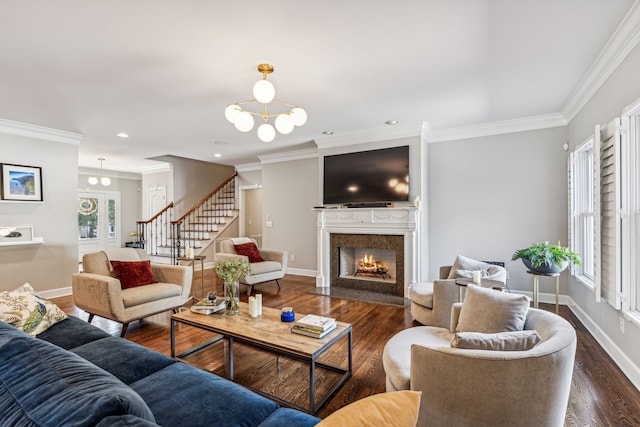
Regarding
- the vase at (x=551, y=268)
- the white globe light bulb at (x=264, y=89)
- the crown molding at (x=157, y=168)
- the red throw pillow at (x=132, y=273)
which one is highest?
the crown molding at (x=157, y=168)

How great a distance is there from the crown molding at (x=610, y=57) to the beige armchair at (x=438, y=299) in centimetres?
203

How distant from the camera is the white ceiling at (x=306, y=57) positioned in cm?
212

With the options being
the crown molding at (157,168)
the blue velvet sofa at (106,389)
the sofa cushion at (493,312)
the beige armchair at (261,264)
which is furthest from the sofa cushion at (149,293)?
the crown molding at (157,168)

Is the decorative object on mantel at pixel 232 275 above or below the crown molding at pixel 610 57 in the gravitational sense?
below

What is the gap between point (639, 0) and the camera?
2.01 metres

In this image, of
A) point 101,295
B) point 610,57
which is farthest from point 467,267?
point 101,295

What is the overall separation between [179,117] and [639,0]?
462 centimetres

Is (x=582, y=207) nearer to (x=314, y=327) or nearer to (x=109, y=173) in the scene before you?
(x=314, y=327)

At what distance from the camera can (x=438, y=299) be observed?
3.33m

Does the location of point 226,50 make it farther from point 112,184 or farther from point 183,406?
point 112,184

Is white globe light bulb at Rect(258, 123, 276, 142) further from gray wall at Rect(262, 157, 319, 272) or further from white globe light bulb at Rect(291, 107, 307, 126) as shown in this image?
gray wall at Rect(262, 157, 319, 272)

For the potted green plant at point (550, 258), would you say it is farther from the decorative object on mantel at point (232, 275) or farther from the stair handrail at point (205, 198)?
the stair handrail at point (205, 198)

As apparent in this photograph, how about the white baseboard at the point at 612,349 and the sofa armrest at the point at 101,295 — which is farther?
the sofa armrest at the point at 101,295

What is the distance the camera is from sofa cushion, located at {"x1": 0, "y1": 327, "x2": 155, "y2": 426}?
0.74m
